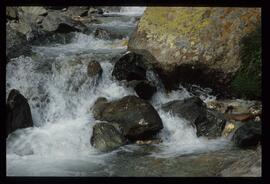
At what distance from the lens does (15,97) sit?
351 inches

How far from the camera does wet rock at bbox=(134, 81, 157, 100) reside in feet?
35.2

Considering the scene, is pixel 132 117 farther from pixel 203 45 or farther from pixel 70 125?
pixel 203 45

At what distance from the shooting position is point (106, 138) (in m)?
8.70

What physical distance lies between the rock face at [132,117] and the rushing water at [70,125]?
0.29m

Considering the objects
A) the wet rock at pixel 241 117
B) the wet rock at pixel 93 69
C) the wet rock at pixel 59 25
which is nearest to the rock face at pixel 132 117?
the wet rock at pixel 93 69

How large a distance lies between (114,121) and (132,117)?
0.40 meters

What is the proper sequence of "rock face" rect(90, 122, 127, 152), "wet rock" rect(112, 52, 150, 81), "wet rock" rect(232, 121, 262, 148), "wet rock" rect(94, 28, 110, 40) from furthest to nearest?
"wet rock" rect(94, 28, 110, 40) < "wet rock" rect(112, 52, 150, 81) < "rock face" rect(90, 122, 127, 152) < "wet rock" rect(232, 121, 262, 148)

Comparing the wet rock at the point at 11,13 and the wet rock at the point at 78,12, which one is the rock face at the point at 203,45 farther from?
the wet rock at the point at 78,12

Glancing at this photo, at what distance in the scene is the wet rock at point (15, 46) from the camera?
11625 mm

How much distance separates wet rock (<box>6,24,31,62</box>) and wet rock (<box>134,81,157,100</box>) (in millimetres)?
3251

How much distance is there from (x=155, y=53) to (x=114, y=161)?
4018 millimetres

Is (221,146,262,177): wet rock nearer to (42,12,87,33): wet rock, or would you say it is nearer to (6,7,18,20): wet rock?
(42,12,87,33): wet rock

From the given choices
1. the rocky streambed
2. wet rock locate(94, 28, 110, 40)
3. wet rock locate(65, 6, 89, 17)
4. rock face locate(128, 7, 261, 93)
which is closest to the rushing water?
the rocky streambed
